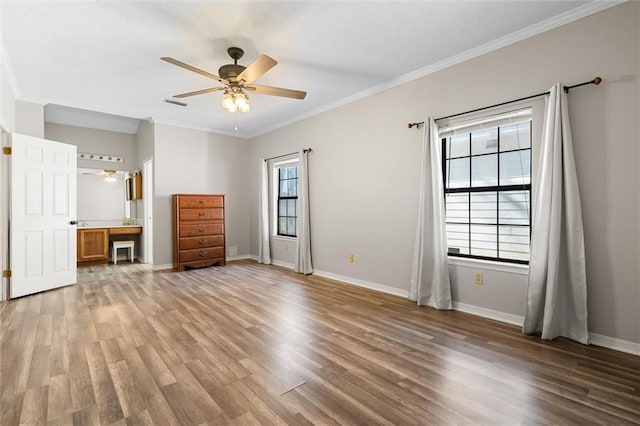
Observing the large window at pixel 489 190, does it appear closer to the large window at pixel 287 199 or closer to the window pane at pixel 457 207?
the window pane at pixel 457 207

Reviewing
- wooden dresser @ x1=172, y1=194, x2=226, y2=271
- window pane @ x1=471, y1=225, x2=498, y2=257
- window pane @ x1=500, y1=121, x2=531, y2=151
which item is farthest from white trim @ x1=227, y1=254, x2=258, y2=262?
window pane @ x1=500, y1=121, x2=531, y2=151

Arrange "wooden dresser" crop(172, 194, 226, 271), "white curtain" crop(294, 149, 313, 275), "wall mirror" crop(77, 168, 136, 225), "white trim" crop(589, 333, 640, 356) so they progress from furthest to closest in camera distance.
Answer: "wall mirror" crop(77, 168, 136, 225), "wooden dresser" crop(172, 194, 226, 271), "white curtain" crop(294, 149, 313, 275), "white trim" crop(589, 333, 640, 356)

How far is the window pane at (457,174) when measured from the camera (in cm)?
341

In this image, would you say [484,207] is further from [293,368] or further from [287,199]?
[287,199]

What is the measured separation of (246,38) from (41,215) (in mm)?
3756

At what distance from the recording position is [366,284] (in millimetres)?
4270

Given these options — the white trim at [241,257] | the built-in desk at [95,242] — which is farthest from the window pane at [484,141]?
the built-in desk at [95,242]

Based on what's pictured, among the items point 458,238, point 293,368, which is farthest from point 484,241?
point 293,368

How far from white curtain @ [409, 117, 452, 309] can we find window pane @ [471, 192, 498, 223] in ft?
1.12

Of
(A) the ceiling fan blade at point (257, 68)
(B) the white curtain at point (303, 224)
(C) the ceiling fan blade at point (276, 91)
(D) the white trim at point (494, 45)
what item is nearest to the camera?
(D) the white trim at point (494, 45)

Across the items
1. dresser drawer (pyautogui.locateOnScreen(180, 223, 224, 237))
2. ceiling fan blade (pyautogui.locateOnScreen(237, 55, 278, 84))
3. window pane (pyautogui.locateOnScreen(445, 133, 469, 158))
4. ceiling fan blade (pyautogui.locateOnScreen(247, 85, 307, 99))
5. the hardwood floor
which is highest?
ceiling fan blade (pyautogui.locateOnScreen(237, 55, 278, 84))

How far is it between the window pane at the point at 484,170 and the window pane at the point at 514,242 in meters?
0.51

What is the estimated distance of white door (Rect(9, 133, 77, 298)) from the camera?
12.7 ft

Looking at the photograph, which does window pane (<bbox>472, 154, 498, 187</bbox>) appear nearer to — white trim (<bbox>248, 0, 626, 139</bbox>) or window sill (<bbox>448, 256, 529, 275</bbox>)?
window sill (<bbox>448, 256, 529, 275</bbox>)
